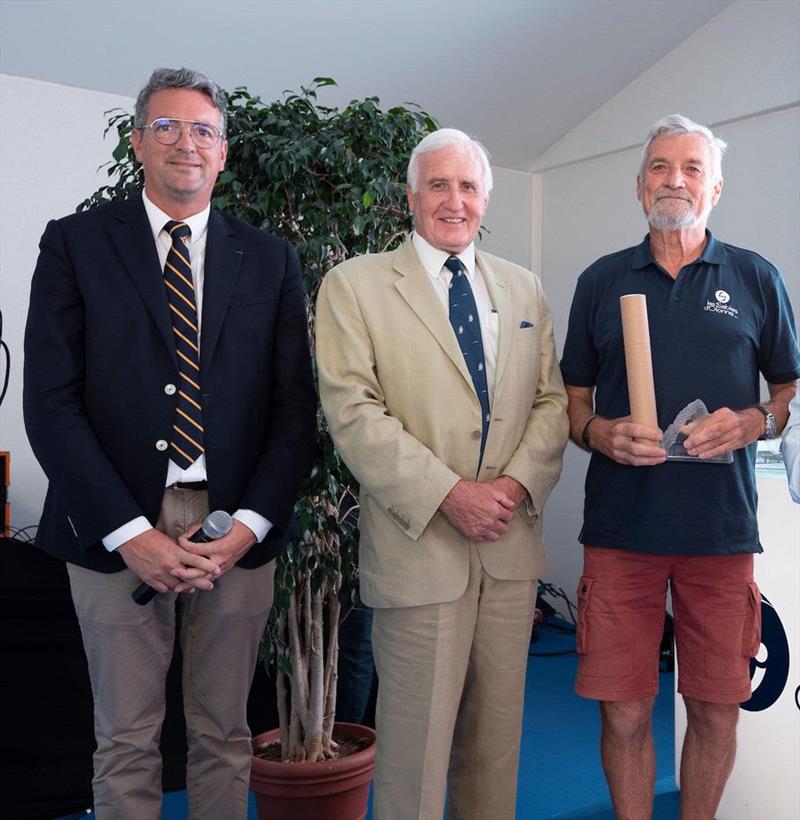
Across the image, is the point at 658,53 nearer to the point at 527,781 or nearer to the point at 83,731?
the point at 527,781

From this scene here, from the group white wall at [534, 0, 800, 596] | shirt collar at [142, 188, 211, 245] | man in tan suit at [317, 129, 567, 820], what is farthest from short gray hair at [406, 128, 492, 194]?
white wall at [534, 0, 800, 596]

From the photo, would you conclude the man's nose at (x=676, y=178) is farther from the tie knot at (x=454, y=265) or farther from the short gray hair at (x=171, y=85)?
the short gray hair at (x=171, y=85)

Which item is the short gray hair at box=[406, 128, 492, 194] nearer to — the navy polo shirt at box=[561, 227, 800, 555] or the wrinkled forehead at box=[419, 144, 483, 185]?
the wrinkled forehead at box=[419, 144, 483, 185]

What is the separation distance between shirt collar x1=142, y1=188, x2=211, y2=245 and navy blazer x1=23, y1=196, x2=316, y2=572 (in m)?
0.02

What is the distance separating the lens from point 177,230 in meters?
2.09

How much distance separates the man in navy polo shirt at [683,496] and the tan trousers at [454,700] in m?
0.23

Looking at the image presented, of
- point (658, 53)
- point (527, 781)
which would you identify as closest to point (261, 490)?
point (527, 781)

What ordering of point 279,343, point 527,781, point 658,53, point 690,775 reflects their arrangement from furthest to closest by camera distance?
1. point 658,53
2. point 527,781
3. point 690,775
4. point 279,343

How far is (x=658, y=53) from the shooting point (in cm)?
526

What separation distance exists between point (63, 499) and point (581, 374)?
1.24 meters

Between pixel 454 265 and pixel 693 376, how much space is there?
595 millimetres

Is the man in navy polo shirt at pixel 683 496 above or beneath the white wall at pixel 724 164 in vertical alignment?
beneath

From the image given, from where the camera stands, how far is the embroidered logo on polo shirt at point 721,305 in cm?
226

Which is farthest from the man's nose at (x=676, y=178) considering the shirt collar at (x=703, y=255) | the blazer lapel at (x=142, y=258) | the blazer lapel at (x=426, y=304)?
the blazer lapel at (x=142, y=258)
